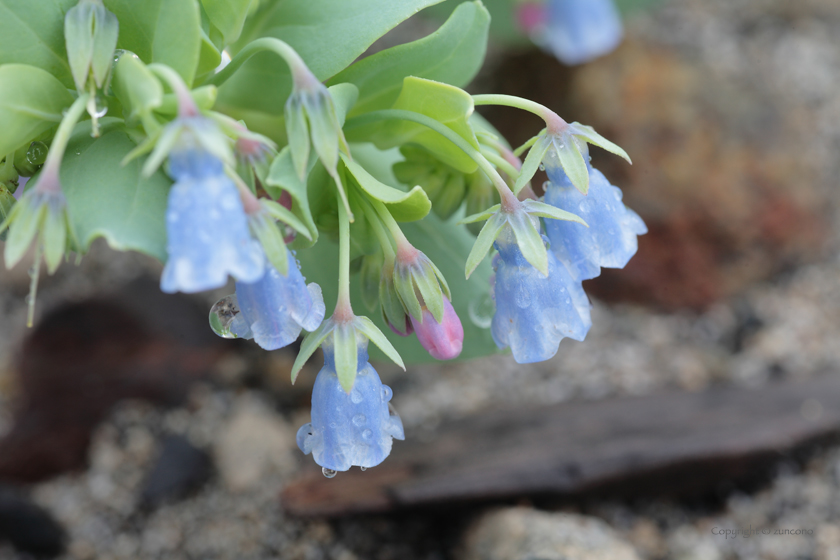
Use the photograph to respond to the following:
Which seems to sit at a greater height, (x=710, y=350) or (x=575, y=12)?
(x=575, y=12)

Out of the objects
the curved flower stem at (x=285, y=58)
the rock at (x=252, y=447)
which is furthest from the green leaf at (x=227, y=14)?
the rock at (x=252, y=447)

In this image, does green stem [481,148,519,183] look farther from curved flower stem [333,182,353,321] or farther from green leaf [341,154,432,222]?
curved flower stem [333,182,353,321]

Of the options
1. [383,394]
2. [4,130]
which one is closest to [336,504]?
[383,394]

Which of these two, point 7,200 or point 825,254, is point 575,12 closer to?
point 825,254

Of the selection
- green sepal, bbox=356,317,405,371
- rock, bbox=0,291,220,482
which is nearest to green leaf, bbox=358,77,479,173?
green sepal, bbox=356,317,405,371

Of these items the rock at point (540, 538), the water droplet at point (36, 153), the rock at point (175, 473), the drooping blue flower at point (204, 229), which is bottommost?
the rock at point (175, 473)

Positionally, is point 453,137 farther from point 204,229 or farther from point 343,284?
point 204,229

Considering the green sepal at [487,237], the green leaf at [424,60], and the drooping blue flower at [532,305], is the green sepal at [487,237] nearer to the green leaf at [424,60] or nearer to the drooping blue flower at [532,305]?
the drooping blue flower at [532,305]
